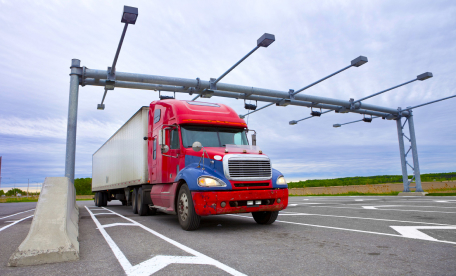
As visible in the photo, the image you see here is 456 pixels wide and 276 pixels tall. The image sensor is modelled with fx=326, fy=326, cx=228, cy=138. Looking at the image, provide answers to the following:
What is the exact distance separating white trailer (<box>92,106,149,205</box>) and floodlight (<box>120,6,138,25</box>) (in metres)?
3.20

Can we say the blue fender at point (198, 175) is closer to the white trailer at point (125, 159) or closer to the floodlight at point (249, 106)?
the white trailer at point (125, 159)

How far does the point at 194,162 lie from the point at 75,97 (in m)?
7.33

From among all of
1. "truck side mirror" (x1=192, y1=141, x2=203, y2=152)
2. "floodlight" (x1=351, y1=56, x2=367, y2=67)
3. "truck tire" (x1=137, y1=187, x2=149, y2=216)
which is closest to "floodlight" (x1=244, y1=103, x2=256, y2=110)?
"floodlight" (x1=351, y1=56, x2=367, y2=67)

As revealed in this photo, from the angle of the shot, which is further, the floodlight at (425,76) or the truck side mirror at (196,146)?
the floodlight at (425,76)

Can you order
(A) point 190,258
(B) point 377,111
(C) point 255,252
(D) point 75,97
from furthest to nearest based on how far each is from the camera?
(B) point 377,111
(D) point 75,97
(C) point 255,252
(A) point 190,258

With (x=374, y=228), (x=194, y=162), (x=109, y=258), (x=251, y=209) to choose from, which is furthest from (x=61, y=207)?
(x=374, y=228)

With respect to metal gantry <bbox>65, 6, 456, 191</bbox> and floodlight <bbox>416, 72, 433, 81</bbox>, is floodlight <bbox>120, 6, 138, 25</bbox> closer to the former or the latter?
metal gantry <bbox>65, 6, 456, 191</bbox>

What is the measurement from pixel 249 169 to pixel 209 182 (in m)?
1.04

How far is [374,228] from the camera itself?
283 inches

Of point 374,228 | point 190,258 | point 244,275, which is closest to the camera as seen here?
point 244,275

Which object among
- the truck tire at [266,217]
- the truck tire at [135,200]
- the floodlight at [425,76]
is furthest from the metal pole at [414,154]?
the truck tire at [135,200]

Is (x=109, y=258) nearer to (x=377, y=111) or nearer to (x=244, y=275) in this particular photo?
(x=244, y=275)

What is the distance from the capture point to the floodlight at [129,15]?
9812 millimetres

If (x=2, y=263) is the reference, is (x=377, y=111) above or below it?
above
